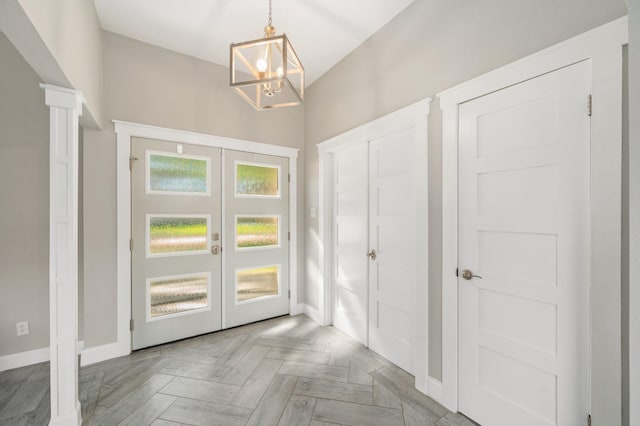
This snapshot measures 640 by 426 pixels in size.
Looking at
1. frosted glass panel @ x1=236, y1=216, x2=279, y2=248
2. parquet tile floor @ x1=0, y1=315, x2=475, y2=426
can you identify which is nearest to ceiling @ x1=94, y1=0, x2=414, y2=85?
frosted glass panel @ x1=236, y1=216, x2=279, y2=248

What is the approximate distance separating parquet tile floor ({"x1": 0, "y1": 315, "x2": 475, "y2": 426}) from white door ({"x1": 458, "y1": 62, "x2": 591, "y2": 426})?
472mm

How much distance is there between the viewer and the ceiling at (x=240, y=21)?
2.26 metres

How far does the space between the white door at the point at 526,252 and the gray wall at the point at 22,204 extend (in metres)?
3.62

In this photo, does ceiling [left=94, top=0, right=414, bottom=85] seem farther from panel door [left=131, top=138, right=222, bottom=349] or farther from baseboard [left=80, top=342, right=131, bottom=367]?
baseboard [left=80, top=342, right=131, bottom=367]

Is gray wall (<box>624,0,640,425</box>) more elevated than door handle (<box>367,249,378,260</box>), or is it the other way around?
gray wall (<box>624,0,640,425</box>)

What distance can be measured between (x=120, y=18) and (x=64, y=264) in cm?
223

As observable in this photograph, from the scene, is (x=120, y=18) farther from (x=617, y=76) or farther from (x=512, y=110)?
(x=617, y=76)

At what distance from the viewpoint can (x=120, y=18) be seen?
2.42 m

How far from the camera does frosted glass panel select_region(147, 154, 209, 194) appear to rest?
2.78 m

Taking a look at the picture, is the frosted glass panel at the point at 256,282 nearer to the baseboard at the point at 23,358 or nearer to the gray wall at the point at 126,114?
the gray wall at the point at 126,114

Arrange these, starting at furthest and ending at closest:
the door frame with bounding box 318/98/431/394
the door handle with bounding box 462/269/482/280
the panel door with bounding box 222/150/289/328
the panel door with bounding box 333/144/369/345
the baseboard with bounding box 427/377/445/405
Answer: the panel door with bounding box 222/150/289/328 → the panel door with bounding box 333/144/369/345 → the door frame with bounding box 318/98/431/394 → the baseboard with bounding box 427/377/445/405 → the door handle with bounding box 462/269/482/280

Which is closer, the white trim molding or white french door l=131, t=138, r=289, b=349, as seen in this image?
the white trim molding

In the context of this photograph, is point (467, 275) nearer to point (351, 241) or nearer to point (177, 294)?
point (351, 241)

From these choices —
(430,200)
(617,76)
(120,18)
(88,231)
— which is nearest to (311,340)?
(430,200)
